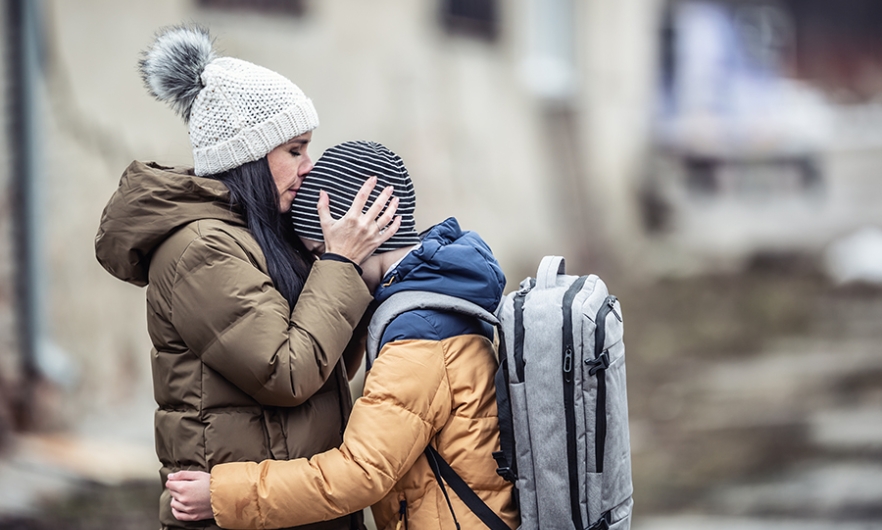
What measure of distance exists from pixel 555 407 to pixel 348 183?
0.63 meters

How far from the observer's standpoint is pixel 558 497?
1762 mm

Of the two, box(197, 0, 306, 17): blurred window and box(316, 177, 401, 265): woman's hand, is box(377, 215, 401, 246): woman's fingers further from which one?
box(197, 0, 306, 17): blurred window

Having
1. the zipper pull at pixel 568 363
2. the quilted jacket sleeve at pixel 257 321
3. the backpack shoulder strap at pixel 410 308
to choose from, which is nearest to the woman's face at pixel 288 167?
the quilted jacket sleeve at pixel 257 321

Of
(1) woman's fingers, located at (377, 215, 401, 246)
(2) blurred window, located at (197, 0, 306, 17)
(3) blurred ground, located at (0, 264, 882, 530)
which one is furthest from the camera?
(2) blurred window, located at (197, 0, 306, 17)

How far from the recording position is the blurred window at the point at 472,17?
23.2 feet

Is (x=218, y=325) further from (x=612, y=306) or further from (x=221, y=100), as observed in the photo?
(x=612, y=306)

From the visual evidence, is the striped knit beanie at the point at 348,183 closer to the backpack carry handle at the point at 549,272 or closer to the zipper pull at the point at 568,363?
the backpack carry handle at the point at 549,272

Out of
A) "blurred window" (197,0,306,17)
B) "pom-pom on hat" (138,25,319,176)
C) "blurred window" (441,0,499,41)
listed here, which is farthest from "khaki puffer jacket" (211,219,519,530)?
"blurred window" (441,0,499,41)

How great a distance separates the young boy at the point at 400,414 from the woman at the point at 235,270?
0.20ft

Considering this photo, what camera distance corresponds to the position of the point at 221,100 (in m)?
1.87

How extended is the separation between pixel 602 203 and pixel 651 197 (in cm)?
78

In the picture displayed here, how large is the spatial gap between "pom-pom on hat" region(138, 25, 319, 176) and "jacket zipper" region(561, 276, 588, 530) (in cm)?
70

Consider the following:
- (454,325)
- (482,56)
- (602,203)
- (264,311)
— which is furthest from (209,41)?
(602,203)

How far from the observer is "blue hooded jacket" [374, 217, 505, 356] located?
174 centimetres
